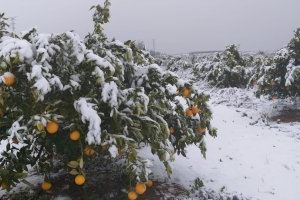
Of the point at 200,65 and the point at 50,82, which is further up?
the point at 50,82

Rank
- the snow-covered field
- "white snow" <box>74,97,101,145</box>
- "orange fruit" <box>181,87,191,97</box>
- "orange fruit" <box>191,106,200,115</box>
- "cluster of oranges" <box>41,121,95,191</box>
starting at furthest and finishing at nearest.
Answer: the snow-covered field → "orange fruit" <box>191,106,200,115</box> → "orange fruit" <box>181,87,191,97</box> → "white snow" <box>74,97,101,145</box> → "cluster of oranges" <box>41,121,95,191</box>

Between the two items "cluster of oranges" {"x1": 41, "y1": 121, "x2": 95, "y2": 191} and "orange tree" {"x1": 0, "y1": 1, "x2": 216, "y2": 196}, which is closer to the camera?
"cluster of oranges" {"x1": 41, "y1": 121, "x2": 95, "y2": 191}

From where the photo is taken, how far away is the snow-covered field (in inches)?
223

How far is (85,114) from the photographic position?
3584mm

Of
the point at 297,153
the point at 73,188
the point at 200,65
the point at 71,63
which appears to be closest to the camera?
the point at 71,63

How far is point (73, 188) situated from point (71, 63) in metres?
1.55

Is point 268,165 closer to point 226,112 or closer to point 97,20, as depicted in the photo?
point 97,20

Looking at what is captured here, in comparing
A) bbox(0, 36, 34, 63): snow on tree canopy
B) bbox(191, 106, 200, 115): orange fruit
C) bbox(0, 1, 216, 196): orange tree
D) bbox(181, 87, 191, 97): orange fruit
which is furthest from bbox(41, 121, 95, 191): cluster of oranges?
bbox(191, 106, 200, 115): orange fruit

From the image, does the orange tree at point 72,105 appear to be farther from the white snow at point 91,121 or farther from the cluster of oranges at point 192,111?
the cluster of oranges at point 192,111

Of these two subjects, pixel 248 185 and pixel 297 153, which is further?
pixel 297 153

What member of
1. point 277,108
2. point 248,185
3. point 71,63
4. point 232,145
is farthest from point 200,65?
point 71,63

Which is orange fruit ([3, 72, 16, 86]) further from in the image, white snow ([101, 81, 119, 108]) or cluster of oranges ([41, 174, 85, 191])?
cluster of oranges ([41, 174, 85, 191])

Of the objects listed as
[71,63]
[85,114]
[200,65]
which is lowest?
[200,65]

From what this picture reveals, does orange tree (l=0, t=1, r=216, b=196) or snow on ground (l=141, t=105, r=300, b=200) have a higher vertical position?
orange tree (l=0, t=1, r=216, b=196)
